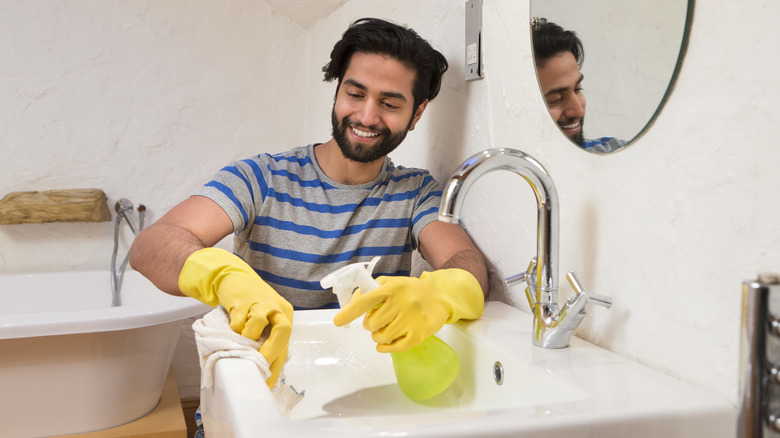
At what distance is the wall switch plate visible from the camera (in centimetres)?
133

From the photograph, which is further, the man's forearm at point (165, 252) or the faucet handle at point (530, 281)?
the man's forearm at point (165, 252)

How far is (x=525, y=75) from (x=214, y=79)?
185cm

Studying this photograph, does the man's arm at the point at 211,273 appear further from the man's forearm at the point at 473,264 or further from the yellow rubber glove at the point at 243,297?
the man's forearm at the point at 473,264

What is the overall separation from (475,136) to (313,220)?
43 centimetres

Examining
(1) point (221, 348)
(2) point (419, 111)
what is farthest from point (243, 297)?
(2) point (419, 111)

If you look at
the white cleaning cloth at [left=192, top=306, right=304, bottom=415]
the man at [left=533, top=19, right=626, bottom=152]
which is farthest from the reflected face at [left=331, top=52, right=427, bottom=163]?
the white cleaning cloth at [left=192, top=306, right=304, bottom=415]

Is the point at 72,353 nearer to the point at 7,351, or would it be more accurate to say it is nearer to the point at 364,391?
the point at 7,351

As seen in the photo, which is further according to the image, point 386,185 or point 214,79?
point 214,79

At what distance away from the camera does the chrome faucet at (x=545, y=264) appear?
2.76ft

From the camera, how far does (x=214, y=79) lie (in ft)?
8.82

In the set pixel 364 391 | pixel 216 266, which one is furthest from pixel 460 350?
pixel 216 266

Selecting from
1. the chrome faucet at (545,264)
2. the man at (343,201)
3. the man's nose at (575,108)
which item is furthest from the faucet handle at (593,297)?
the man at (343,201)

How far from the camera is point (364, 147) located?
1493 mm

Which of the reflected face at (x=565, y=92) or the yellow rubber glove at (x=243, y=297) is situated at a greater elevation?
the reflected face at (x=565, y=92)
